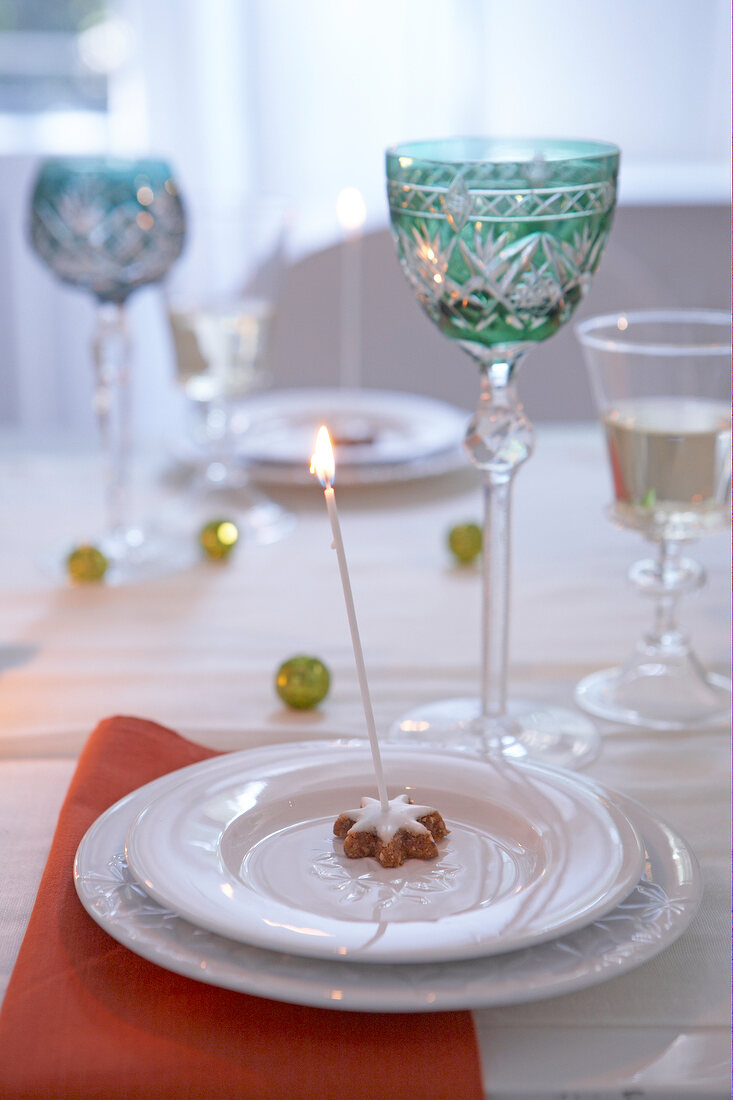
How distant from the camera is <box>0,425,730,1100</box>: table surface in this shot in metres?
0.47

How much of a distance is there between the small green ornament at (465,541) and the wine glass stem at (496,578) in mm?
349

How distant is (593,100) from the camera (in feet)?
9.47

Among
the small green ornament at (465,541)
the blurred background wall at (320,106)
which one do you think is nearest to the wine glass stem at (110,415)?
the small green ornament at (465,541)

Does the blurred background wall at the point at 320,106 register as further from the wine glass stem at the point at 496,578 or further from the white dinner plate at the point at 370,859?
the white dinner plate at the point at 370,859

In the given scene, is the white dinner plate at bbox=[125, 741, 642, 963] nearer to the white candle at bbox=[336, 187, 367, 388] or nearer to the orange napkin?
the orange napkin

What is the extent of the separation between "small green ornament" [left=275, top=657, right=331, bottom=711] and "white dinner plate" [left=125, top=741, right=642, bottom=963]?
0.16 m

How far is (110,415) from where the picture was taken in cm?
119

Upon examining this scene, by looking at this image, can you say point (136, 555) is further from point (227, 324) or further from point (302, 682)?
point (302, 682)

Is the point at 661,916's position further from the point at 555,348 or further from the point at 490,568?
the point at 555,348

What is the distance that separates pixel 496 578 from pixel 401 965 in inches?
13.3

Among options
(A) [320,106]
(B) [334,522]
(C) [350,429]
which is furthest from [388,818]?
(A) [320,106]

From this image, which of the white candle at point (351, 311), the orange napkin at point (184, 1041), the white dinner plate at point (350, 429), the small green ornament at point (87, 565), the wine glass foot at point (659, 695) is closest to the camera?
the orange napkin at point (184, 1041)

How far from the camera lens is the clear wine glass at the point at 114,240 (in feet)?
3.62

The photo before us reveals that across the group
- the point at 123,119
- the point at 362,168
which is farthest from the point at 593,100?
the point at 123,119
